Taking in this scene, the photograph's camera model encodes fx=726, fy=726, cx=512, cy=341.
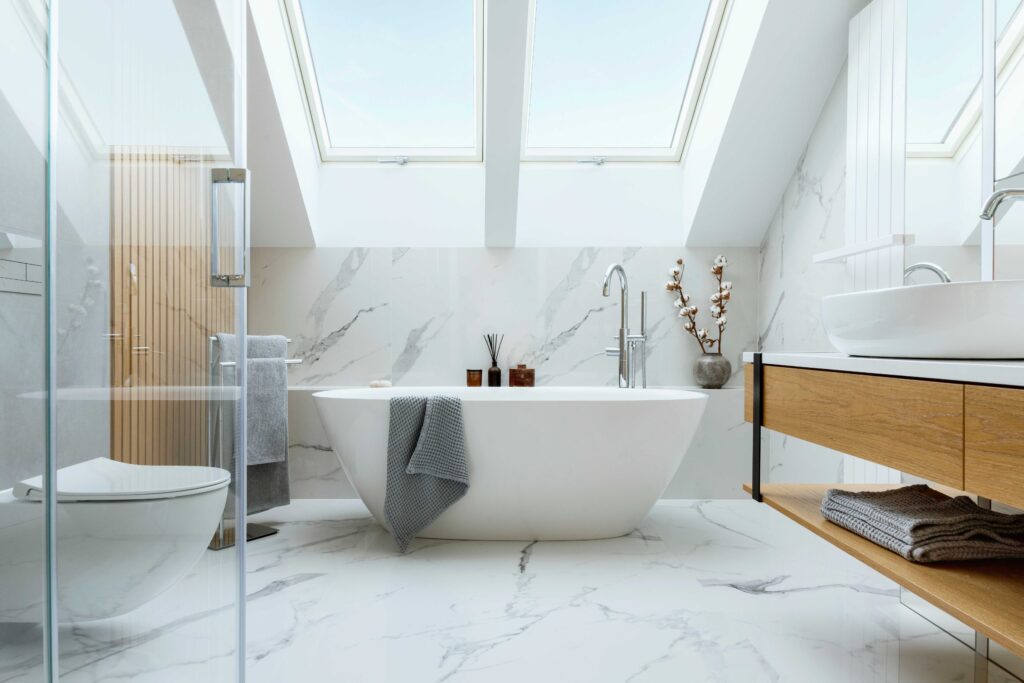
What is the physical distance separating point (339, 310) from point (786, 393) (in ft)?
9.27

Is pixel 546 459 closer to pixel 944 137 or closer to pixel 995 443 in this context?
pixel 944 137

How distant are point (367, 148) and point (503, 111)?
1.20m

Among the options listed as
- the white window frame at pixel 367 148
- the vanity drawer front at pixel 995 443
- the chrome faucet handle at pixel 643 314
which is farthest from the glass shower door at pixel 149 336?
the chrome faucet handle at pixel 643 314

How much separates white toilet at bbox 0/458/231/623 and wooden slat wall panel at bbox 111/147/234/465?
0.04 metres

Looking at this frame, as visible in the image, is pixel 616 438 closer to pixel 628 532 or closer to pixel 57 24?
pixel 628 532

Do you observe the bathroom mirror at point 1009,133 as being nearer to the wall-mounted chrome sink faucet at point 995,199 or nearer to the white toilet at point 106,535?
the wall-mounted chrome sink faucet at point 995,199

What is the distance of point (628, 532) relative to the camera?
10.4 ft

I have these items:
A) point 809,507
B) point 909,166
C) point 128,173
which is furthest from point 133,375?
point 909,166

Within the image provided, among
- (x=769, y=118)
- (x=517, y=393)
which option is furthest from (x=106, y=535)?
(x=769, y=118)

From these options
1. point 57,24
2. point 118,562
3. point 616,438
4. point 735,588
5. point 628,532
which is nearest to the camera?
point 57,24

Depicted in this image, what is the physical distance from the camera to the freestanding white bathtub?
2.88 metres

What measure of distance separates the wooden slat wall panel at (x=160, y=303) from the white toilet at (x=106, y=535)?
0.04 metres

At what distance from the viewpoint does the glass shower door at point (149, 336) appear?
868mm

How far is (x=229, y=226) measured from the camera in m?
1.37
